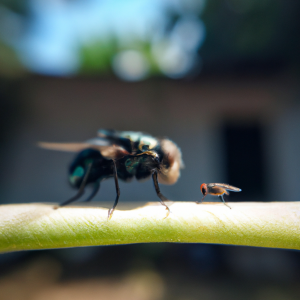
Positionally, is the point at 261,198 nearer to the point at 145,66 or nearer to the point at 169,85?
the point at 169,85

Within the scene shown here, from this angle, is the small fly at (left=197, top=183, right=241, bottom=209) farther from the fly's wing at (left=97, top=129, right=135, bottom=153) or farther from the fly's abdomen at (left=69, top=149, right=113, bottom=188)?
the fly's abdomen at (left=69, top=149, right=113, bottom=188)

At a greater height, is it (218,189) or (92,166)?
(92,166)

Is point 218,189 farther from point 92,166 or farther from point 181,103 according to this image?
point 181,103

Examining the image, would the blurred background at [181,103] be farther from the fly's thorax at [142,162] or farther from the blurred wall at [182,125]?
the fly's thorax at [142,162]

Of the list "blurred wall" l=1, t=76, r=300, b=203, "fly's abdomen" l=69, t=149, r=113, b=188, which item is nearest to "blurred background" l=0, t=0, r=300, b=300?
"blurred wall" l=1, t=76, r=300, b=203

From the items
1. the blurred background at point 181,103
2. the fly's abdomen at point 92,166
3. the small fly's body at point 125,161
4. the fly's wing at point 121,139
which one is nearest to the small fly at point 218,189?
the small fly's body at point 125,161

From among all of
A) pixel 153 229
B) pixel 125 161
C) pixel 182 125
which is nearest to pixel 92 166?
pixel 125 161
